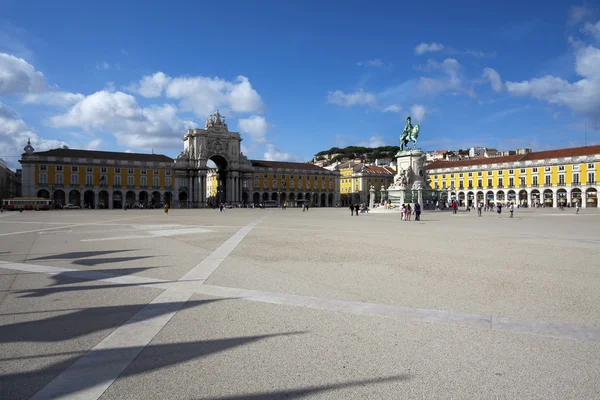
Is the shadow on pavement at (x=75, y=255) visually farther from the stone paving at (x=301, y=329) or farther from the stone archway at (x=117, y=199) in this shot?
the stone archway at (x=117, y=199)

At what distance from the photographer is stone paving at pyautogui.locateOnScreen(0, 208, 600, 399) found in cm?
346

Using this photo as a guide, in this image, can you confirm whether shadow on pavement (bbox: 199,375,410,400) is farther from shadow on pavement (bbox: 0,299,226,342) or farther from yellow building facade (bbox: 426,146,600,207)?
yellow building facade (bbox: 426,146,600,207)

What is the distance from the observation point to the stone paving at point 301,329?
11.3 ft

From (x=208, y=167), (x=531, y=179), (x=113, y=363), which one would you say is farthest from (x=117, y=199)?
(x=113, y=363)

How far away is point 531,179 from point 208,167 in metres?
62.8

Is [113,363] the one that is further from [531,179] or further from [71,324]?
[531,179]

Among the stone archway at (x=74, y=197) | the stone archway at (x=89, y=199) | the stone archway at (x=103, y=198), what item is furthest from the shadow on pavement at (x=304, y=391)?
the stone archway at (x=103, y=198)

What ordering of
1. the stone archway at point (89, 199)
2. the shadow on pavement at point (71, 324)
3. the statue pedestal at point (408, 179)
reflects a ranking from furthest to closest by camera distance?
1. the stone archway at point (89, 199)
2. the statue pedestal at point (408, 179)
3. the shadow on pavement at point (71, 324)

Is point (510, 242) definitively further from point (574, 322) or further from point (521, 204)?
point (521, 204)

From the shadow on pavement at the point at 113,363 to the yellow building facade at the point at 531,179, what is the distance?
68.8m

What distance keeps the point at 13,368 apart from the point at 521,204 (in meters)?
89.3

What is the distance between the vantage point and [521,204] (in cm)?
8112

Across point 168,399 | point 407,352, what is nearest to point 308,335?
point 407,352

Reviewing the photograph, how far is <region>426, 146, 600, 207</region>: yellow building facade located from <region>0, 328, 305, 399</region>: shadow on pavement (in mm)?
68754
